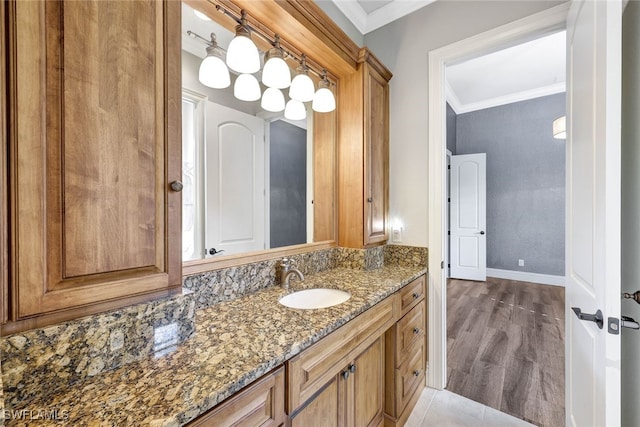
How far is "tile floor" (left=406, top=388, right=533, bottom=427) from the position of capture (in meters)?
1.60

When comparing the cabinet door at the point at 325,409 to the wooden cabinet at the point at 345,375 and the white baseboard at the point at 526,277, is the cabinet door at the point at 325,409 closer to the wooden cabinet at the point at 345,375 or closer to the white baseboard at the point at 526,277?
the wooden cabinet at the point at 345,375

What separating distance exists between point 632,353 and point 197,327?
1638 millimetres

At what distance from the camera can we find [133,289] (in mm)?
736

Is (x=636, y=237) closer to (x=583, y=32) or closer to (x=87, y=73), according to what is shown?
(x=583, y=32)

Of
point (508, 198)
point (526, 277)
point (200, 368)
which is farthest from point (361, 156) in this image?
point (526, 277)

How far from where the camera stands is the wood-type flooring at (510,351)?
5.83 ft

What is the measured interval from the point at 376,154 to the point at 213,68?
118 centimetres

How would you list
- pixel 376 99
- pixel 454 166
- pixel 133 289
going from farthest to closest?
pixel 454 166, pixel 376 99, pixel 133 289

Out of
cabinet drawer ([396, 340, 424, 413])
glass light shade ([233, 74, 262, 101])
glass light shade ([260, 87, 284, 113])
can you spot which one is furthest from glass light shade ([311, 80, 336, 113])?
cabinet drawer ([396, 340, 424, 413])

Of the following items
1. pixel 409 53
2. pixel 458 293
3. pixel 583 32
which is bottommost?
pixel 458 293

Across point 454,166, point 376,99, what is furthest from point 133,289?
point 454,166

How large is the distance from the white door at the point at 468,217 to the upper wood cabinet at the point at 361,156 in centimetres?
340

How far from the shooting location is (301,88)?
1614 mm

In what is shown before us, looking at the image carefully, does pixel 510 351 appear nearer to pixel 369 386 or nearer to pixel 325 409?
pixel 369 386
